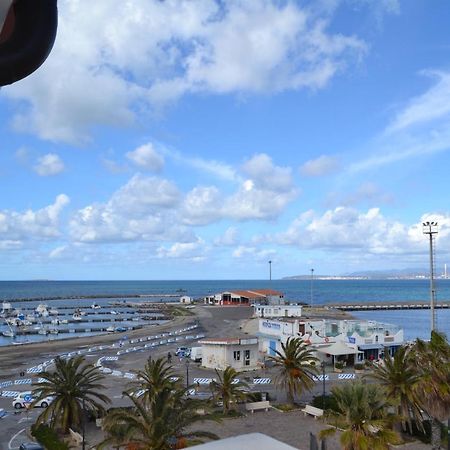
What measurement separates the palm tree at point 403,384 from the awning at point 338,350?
1986cm

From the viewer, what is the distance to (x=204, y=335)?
6838cm

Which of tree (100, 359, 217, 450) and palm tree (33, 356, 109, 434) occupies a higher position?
tree (100, 359, 217, 450)

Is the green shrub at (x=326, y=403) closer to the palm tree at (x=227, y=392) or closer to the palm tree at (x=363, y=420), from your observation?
the palm tree at (x=227, y=392)

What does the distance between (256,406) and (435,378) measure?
1112 cm

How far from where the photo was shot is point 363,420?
1858 centimetres

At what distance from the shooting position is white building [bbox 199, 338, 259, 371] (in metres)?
42.7

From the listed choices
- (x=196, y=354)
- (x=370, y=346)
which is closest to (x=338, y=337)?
(x=370, y=346)

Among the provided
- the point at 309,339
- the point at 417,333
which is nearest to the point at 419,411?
the point at 309,339

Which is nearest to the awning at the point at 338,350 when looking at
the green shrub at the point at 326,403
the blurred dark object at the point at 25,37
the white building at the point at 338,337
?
the white building at the point at 338,337

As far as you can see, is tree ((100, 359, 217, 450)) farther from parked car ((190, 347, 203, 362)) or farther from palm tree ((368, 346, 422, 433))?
parked car ((190, 347, 203, 362))

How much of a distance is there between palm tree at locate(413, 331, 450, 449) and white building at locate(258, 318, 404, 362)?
67.6 ft

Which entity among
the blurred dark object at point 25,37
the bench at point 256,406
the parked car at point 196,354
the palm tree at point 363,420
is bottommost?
the bench at point 256,406

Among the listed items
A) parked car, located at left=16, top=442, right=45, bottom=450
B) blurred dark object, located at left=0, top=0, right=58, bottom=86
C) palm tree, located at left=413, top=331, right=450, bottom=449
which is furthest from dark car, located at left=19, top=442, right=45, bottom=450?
blurred dark object, located at left=0, top=0, right=58, bottom=86

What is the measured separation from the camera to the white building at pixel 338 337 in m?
46.2
